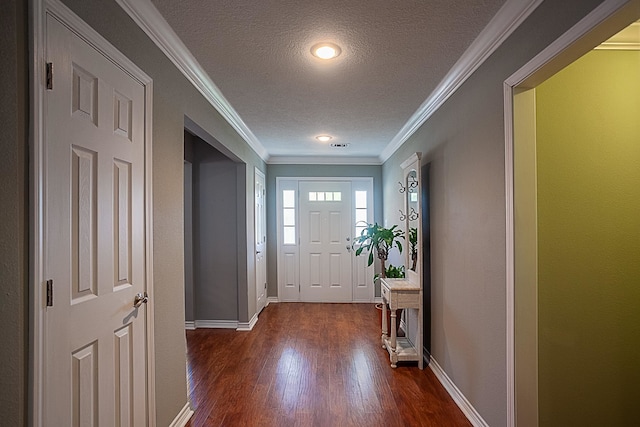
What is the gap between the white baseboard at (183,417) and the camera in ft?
7.14

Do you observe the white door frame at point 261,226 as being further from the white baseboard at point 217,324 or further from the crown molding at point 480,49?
the crown molding at point 480,49

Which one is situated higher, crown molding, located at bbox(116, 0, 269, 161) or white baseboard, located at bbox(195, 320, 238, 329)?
crown molding, located at bbox(116, 0, 269, 161)

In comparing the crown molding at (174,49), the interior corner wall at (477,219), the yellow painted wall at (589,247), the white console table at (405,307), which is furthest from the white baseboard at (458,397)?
the crown molding at (174,49)

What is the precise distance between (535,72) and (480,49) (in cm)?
57

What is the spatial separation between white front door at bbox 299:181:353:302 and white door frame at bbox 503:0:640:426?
4.02m

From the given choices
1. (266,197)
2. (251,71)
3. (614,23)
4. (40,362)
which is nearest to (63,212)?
(40,362)

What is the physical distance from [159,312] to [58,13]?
58.3 inches

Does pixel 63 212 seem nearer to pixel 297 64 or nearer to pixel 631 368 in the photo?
pixel 297 64

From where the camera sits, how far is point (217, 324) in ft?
14.5

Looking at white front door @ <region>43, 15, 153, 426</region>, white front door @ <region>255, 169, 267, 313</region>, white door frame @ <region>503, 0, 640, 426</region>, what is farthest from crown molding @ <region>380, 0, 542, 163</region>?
white front door @ <region>255, 169, 267, 313</region>

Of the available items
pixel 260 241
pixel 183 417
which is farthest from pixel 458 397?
pixel 260 241

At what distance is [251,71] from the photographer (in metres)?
2.49

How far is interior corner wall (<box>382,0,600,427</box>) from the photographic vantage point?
1831 millimetres

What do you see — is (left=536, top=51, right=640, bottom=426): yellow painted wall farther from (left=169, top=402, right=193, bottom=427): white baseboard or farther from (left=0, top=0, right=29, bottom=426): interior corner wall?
(left=0, top=0, right=29, bottom=426): interior corner wall
